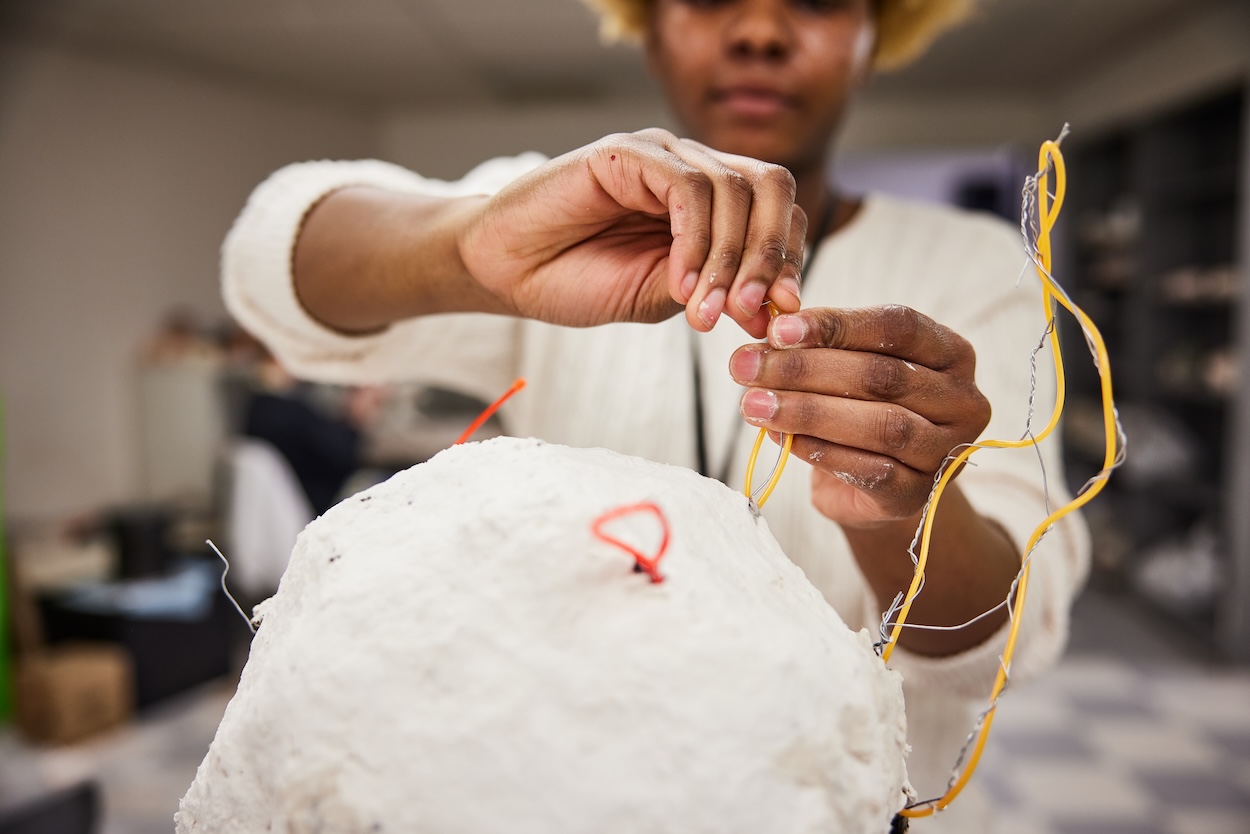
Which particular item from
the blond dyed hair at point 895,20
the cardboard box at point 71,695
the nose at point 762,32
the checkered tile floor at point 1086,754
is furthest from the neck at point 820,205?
the cardboard box at point 71,695

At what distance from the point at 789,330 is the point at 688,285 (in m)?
0.06

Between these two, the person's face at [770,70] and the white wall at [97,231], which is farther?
the white wall at [97,231]

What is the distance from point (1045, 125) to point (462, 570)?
6079 millimetres

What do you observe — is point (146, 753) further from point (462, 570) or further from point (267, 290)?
point (462, 570)

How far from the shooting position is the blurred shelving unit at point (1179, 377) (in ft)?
11.3

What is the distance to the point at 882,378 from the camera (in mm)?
446

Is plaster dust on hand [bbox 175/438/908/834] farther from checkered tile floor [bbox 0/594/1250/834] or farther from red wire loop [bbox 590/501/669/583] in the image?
checkered tile floor [bbox 0/594/1250/834]

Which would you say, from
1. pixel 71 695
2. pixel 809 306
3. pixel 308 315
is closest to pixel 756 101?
pixel 809 306

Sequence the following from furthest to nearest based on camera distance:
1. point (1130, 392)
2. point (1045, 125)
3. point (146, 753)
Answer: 1. point (1045, 125)
2. point (1130, 392)
3. point (146, 753)

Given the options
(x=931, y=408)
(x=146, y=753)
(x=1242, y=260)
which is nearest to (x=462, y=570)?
(x=931, y=408)

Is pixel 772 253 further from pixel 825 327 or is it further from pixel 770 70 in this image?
pixel 770 70

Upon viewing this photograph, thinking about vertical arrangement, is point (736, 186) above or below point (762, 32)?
below

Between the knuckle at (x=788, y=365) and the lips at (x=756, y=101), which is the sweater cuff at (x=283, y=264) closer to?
the lips at (x=756, y=101)

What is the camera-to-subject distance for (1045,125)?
544 cm
